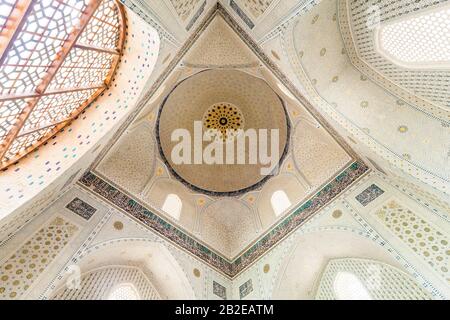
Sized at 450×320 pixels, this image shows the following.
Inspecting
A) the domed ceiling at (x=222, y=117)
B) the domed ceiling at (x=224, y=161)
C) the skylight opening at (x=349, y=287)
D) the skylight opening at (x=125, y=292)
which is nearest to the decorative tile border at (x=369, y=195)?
the domed ceiling at (x=224, y=161)

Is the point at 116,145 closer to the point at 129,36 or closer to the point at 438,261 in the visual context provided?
the point at 129,36

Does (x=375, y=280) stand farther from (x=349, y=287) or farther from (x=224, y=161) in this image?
(x=224, y=161)

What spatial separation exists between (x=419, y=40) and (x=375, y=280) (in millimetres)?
4214

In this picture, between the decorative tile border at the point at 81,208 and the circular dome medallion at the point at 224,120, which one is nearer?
the decorative tile border at the point at 81,208

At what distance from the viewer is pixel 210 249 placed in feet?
22.5

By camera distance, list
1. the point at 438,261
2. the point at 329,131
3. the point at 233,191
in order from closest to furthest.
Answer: the point at 438,261 → the point at 329,131 → the point at 233,191

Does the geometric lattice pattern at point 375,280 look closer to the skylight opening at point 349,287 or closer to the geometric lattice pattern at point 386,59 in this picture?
the skylight opening at point 349,287

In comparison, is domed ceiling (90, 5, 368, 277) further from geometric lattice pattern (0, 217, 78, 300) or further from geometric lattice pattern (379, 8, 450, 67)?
geometric lattice pattern (379, 8, 450, 67)

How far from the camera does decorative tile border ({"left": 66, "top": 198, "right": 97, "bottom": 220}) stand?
195 inches

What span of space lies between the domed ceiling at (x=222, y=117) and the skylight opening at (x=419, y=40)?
2921 mm

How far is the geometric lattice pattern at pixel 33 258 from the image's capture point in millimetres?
4020
